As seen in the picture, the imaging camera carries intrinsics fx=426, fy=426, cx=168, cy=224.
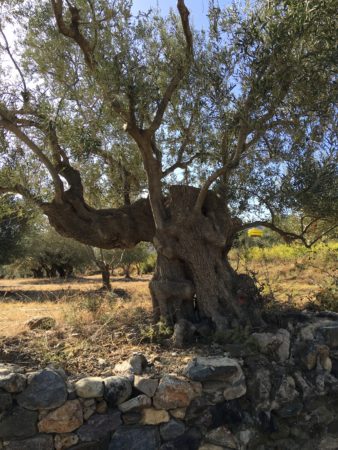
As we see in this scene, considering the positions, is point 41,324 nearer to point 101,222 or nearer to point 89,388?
point 101,222

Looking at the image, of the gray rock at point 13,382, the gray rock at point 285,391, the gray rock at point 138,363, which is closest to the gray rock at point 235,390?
the gray rock at point 285,391

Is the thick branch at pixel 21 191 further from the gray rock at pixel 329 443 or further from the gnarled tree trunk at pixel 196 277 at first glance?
the gray rock at pixel 329 443

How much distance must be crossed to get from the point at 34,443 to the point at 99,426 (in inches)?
25.4

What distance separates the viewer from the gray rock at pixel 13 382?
431 cm

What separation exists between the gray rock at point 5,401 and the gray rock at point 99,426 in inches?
29.5

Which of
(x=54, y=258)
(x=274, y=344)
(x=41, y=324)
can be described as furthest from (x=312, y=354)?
(x=54, y=258)

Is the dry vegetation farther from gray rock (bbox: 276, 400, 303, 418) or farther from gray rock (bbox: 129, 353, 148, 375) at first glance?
gray rock (bbox: 276, 400, 303, 418)

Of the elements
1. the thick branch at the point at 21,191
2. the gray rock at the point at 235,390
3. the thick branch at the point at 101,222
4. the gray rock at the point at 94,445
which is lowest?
the gray rock at the point at 94,445

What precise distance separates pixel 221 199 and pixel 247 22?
2702 mm

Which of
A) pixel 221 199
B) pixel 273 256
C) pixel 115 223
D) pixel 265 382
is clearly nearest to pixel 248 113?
pixel 221 199

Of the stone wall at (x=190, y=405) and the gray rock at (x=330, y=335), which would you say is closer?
the stone wall at (x=190, y=405)

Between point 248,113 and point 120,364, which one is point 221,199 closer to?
point 248,113

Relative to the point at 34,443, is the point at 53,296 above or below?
above

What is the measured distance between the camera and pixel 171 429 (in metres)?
4.51
